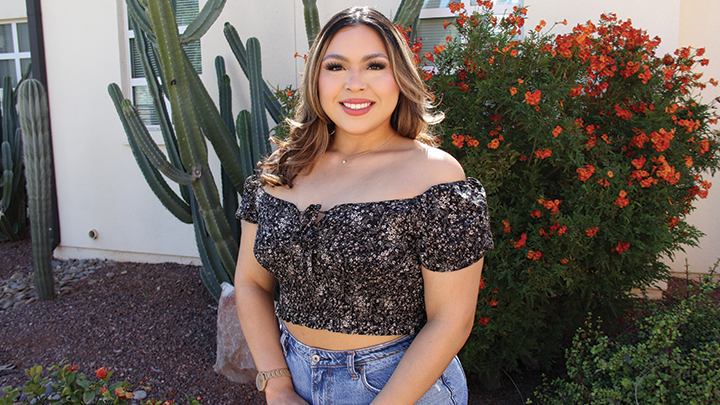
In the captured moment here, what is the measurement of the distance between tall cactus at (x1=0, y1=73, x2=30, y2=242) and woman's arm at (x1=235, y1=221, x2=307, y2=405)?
20.3 feet

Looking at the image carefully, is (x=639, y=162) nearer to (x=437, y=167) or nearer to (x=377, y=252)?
(x=437, y=167)

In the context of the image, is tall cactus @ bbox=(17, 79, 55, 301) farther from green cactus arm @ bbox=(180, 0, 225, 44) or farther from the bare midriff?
the bare midriff

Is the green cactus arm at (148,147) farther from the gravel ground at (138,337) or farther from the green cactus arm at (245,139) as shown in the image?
the gravel ground at (138,337)

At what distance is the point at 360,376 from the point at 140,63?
5.48m

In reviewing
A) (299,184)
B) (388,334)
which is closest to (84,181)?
(299,184)

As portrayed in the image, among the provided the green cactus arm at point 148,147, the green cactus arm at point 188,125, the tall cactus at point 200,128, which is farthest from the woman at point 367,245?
the green cactus arm at point 148,147

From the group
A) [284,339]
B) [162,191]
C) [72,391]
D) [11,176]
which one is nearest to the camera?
[284,339]

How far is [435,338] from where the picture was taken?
1.26 metres

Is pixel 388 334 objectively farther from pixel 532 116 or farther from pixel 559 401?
pixel 559 401

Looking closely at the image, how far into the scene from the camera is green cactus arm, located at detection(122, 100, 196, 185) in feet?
11.4

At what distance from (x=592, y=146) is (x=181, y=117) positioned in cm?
266

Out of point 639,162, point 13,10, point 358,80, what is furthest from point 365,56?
point 13,10

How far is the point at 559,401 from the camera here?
2572 mm

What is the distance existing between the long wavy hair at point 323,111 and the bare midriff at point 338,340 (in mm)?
514
